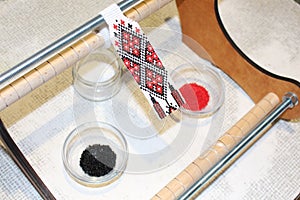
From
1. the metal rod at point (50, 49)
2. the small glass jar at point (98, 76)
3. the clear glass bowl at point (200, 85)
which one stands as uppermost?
the metal rod at point (50, 49)

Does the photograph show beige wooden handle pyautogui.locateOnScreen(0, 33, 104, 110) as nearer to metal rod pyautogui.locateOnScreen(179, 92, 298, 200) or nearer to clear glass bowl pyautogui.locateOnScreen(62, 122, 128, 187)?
clear glass bowl pyautogui.locateOnScreen(62, 122, 128, 187)

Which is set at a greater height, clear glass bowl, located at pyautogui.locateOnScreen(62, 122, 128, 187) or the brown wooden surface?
the brown wooden surface

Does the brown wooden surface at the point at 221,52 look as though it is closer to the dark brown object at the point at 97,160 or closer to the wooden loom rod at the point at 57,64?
the wooden loom rod at the point at 57,64

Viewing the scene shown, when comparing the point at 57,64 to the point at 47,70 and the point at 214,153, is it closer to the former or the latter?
the point at 47,70

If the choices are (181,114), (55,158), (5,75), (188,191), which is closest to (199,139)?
(181,114)

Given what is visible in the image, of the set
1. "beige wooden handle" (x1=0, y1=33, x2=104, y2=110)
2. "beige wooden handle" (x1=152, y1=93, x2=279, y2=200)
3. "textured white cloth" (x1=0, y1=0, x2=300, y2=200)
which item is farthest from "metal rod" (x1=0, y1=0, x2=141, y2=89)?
"beige wooden handle" (x1=152, y1=93, x2=279, y2=200)

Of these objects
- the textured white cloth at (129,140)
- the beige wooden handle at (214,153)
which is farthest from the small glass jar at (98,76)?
the beige wooden handle at (214,153)
